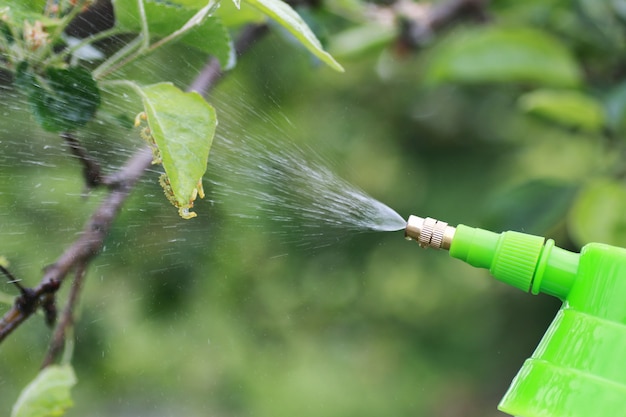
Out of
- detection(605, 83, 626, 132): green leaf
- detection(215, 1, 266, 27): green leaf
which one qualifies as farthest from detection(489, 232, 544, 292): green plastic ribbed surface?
detection(605, 83, 626, 132): green leaf

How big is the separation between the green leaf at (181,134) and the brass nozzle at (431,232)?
161mm

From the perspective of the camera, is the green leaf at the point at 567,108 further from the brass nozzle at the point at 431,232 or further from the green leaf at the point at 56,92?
the green leaf at the point at 56,92

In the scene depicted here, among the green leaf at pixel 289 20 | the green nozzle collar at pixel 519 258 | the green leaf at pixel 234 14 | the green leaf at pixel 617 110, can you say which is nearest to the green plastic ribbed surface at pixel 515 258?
the green nozzle collar at pixel 519 258

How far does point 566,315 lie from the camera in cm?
54

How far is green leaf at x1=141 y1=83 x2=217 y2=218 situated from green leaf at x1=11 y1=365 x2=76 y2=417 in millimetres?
162

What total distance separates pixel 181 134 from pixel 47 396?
8.4 inches

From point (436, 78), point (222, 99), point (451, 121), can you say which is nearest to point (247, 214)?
point (222, 99)

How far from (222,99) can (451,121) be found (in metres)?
1.01

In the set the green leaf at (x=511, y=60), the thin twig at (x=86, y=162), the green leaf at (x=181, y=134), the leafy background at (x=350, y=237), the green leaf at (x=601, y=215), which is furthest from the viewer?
the green leaf at (x=511, y=60)

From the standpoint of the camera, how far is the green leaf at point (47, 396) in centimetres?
52

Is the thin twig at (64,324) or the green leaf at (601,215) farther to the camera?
the green leaf at (601,215)

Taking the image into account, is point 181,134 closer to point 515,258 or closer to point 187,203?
point 187,203

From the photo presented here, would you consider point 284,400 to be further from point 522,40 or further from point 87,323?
point 522,40

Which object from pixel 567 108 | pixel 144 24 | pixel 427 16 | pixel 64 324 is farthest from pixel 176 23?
pixel 427 16
